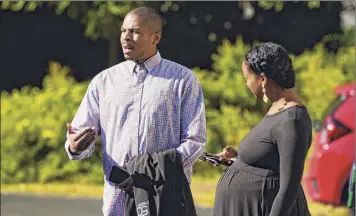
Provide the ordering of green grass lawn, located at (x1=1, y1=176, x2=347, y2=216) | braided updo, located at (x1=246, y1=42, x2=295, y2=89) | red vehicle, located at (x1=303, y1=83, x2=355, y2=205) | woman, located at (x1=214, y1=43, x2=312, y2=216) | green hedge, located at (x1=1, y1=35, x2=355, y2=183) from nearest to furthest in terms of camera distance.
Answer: woman, located at (x1=214, y1=43, x2=312, y2=216), braided updo, located at (x1=246, y1=42, x2=295, y2=89), red vehicle, located at (x1=303, y1=83, x2=355, y2=205), green grass lawn, located at (x1=1, y1=176, x2=347, y2=216), green hedge, located at (x1=1, y1=35, x2=355, y2=183)

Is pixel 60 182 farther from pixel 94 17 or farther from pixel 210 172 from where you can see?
pixel 94 17

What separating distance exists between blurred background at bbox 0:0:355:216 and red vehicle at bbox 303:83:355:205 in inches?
0.4

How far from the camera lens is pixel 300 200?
4.32 meters

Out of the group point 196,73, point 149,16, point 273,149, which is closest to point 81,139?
point 149,16

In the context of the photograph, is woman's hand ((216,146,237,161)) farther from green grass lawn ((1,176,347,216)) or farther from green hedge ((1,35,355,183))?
green hedge ((1,35,355,183))

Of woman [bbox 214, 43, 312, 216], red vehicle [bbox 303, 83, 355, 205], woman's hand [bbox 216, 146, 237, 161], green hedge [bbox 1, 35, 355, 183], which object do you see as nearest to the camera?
woman [bbox 214, 43, 312, 216]

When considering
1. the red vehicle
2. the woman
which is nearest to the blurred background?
the red vehicle

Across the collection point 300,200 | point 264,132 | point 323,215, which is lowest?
point 323,215

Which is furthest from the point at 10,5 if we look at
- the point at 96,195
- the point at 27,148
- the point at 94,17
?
the point at 96,195

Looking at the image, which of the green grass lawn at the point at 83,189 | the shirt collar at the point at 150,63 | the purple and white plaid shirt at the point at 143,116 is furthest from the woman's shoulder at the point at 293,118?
the green grass lawn at the point at 83,189

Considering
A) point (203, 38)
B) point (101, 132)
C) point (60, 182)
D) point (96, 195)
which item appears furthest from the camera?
point (203, 38)

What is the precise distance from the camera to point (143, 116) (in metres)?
4.51

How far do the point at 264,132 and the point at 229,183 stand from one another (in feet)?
1.16

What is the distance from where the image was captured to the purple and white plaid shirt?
449cm
